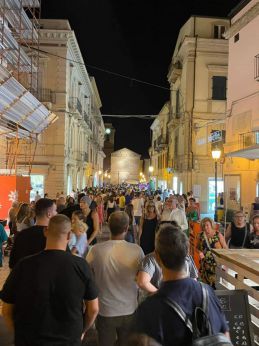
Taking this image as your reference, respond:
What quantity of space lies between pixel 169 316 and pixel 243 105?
707 inches

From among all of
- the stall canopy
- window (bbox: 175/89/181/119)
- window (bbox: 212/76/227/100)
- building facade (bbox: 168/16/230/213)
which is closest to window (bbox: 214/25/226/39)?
building facade (bbox: 168/16/230/213)

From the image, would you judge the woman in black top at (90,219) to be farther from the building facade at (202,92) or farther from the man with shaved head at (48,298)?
the building facade at (202,92)

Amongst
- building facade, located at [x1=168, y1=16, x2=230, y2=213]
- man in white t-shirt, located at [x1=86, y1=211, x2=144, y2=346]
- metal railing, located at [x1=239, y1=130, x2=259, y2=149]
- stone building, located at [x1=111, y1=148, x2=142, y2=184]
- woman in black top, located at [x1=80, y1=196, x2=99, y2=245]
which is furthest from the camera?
stone building, located at [x1=111, y1=148, x2=142, y2=184]

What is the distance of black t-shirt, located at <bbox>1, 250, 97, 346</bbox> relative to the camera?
295 cm

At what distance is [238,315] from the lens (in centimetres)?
346

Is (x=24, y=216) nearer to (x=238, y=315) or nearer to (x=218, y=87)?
(x=238, y=315)

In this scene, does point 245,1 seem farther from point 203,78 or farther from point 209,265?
point 209,265

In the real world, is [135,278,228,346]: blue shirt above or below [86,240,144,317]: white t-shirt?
above

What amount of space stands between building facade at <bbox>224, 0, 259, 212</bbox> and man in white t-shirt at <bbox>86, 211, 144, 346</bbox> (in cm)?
Result: 1405

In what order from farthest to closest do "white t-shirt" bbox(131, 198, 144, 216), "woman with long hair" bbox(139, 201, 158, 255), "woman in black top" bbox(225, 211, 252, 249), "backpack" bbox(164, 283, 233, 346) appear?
"white t-shirt" bbox(131, 198, 144, 216) → "woman with long hair" bbox(139, 201, 158, 255) → "woman in black top" bbox(225, 211, 252, 249) → "backpack" bbox(164, 283, 233, 346)

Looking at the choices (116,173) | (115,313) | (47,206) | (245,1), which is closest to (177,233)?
(115,313)

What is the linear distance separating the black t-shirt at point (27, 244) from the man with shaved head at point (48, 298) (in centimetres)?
112

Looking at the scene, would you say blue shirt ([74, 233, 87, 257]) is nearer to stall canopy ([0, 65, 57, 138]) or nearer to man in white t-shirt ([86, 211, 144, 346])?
man in white t-shirt ([86, 211, 144, 346])

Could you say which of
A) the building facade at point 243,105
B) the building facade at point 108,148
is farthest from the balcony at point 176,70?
the building facade at point 108,148
